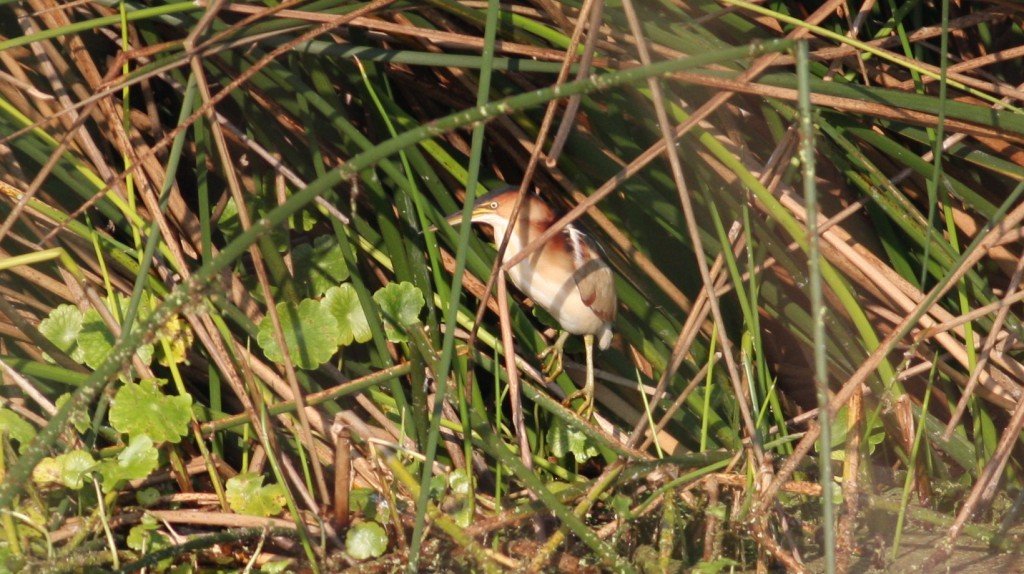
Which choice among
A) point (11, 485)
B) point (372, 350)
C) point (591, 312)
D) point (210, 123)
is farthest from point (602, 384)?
point (11, 485)

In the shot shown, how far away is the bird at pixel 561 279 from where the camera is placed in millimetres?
2279

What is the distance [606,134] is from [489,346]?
537mm

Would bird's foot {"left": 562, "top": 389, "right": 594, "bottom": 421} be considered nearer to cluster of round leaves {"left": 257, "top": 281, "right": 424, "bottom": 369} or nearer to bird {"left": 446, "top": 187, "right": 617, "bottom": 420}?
bird {"left": 446, "top": 187, "right": 617, "bottom": 420}

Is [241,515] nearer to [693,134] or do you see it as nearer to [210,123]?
[210,123]

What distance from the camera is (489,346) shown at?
232 centimetres

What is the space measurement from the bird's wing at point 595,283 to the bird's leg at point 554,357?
0.42 ft

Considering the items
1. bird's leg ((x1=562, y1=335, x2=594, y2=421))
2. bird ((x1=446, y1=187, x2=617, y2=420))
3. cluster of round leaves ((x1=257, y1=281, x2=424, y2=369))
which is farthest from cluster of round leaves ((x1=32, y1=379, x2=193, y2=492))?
bird's leg ((x1=562, y1=335, x2=594, y2=421))

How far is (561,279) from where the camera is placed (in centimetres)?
233

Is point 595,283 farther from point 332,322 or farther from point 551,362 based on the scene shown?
point 332,322

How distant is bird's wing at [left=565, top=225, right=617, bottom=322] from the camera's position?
227 centimetres

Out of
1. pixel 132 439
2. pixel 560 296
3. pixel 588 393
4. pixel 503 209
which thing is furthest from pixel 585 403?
pixel 132 439

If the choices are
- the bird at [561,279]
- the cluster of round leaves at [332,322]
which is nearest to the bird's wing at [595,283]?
the bird at [561,279]

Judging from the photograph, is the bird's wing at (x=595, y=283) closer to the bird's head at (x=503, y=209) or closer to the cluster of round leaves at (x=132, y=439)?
the bird's head at (x=503, y=209)

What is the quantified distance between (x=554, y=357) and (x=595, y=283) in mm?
200
